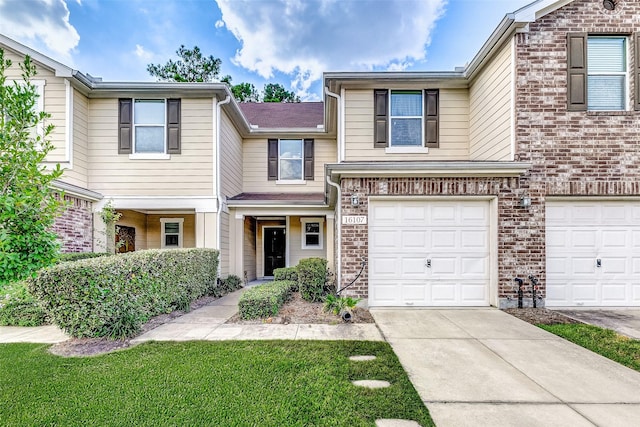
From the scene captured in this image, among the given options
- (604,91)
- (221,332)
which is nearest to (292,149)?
(221,332)

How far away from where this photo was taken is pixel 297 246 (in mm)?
11930

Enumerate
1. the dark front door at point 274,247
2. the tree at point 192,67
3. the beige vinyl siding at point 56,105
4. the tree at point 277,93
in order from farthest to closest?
the tree at point 277,93 → the tree at point 192,67 → the dark front door at point 274,247 → the beige vinyl siding at point 56,105

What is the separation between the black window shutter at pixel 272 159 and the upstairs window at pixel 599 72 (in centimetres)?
843

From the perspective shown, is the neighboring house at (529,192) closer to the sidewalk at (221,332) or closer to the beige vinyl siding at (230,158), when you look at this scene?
the sidewalk at (221,332)

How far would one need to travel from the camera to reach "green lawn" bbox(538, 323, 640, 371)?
3.96 metres

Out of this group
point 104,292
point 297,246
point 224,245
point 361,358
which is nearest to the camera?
point 361,358

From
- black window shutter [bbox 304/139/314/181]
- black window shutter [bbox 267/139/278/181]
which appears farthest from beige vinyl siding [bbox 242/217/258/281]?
black window shutter [bbox 304/139/314/181]

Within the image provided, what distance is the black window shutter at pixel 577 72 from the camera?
6.45 metres

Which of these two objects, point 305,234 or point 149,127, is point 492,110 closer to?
point 305,234

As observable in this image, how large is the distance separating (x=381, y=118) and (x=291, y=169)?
166 inches

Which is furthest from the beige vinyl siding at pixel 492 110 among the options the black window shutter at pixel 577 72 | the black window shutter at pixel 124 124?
the black window shutter at pixel 124 124

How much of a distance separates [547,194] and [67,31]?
2143 centimetres

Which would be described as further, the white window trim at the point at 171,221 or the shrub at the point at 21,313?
the white window trim at the point at 171,221

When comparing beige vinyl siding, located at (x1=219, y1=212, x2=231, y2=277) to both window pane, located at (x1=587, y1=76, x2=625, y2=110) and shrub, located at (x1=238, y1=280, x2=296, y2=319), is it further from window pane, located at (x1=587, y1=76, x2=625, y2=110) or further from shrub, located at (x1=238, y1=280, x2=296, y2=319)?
window pane, located at (x1=587, y1=76, x2=625, y2=110)
